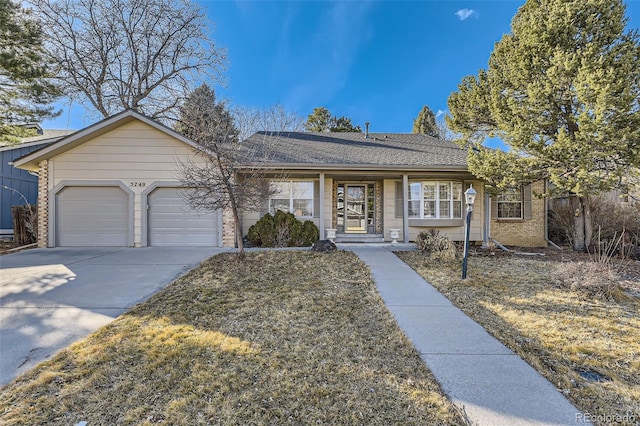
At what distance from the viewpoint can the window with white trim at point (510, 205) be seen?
10438 millimetres

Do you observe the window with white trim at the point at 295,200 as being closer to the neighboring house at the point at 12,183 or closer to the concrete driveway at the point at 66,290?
the concrete driveway at the point at 66,290

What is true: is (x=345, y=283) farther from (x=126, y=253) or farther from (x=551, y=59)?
(x=551, y=59)

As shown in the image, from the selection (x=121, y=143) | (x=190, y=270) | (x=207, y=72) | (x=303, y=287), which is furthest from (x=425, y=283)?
(x=207, y=72)

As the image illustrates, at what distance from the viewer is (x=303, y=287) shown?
5227 millimetres

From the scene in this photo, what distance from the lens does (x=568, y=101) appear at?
7.99 m

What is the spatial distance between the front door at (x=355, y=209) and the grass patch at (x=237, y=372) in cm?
713

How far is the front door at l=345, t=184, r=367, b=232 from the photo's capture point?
11.4 metres

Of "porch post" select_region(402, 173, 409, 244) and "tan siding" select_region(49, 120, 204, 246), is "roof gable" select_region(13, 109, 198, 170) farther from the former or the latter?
"porch post" select_region(402, 173, 409, 244)

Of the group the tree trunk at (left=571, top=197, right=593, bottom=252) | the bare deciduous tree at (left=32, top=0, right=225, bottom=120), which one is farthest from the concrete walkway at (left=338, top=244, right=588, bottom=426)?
the bare deciduous tree at (left=32, top=0, right=225, bottom=120)

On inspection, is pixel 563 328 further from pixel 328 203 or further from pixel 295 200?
pixel 295 200

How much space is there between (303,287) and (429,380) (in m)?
3.04

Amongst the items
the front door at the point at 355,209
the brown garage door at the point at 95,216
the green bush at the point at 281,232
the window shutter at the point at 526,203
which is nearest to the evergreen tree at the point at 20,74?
the brown garage door at the point at 95,216

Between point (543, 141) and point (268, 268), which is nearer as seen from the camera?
point (268, 268)

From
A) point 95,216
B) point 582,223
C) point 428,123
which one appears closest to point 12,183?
point 95,216
